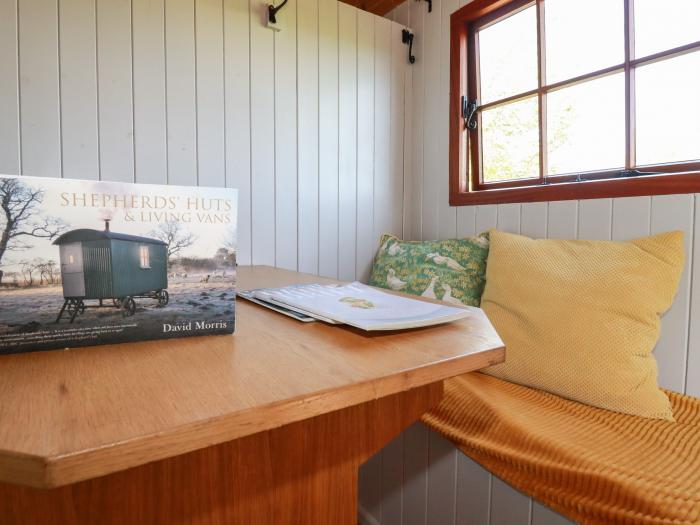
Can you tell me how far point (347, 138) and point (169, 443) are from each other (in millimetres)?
1629

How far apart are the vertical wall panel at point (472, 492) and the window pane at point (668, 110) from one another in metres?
1.04

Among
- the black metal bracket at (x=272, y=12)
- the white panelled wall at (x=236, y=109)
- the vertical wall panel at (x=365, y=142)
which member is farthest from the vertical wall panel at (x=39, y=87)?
the vertical wall panel at (x=365, y=142)

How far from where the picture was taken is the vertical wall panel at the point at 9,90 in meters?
1.14

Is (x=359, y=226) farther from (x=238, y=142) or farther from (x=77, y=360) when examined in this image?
(x=77, y=360)

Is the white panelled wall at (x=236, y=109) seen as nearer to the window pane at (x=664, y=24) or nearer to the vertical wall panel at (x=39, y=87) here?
the vertical wall panel at (x=39, y=87)

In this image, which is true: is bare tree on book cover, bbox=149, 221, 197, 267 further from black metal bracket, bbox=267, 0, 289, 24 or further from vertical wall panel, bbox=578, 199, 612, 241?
black metal bracket, bbox=267, 0, 289, 24

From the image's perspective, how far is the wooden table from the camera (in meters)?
0.30

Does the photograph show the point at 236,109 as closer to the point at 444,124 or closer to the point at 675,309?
the point at 444,124

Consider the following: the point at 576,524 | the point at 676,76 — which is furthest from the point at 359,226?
the point at 576,524

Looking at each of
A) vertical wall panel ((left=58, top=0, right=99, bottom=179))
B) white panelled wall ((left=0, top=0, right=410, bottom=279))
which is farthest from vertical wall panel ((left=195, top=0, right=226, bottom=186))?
vertical wall panel ((left=58, top=0, right=99, bottom=179))

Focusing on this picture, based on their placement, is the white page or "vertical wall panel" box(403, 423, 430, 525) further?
"vertical wall panel" box(403, 423, 430, 525)

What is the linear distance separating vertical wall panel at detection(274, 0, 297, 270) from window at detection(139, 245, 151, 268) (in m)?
1.12

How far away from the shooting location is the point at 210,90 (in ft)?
4.78

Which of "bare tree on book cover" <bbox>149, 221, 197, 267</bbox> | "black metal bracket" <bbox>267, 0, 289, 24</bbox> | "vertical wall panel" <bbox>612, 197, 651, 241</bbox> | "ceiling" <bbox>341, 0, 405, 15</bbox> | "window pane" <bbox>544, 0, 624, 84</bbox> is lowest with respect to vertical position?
"bare tree on book cover" <bbox>149, 221, 197, 267</bbox>
